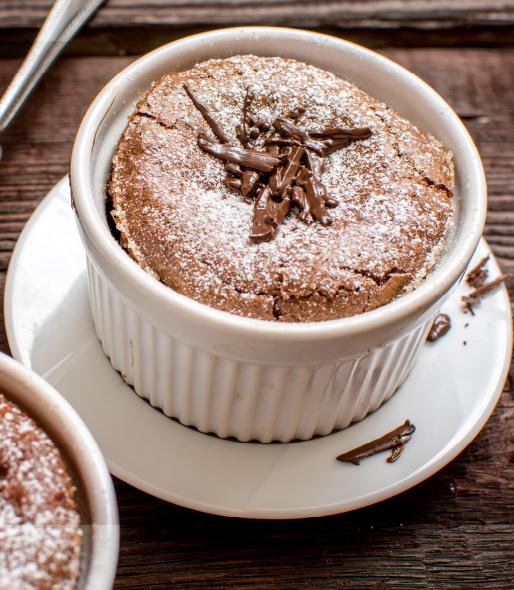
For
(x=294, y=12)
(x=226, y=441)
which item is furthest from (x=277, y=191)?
(x=294, y=12)

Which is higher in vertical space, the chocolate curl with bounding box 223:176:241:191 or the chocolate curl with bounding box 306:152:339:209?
the chocolate curl with bounding box 306:152:339:209

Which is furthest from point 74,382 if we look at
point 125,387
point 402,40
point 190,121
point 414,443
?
point 402,40

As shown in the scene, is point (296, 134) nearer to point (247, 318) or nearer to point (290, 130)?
point (290, 130)

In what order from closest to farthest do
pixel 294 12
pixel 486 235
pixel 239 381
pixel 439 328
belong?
pixel 239 381 → pixel 439 328 → pixel 486 235 → pixel 294 12

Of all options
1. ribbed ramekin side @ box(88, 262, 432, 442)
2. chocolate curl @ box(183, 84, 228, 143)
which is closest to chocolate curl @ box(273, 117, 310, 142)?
chocolate curl @ box(183, 84, 228, 143)

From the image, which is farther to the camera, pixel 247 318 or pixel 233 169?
pixel 233 169

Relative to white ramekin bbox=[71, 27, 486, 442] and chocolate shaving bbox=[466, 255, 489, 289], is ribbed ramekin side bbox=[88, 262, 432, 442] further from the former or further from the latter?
chocolate shaving bbox=[466, 255, 489, 289]
